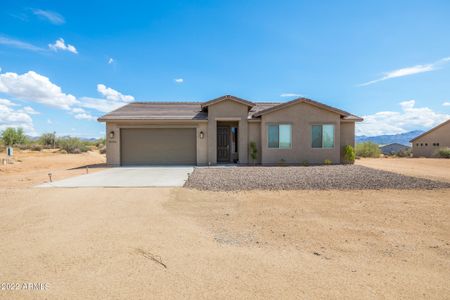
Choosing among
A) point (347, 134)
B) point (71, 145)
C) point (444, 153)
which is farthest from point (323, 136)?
point (71, 145)

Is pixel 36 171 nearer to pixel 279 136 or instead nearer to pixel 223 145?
pixel 223 145

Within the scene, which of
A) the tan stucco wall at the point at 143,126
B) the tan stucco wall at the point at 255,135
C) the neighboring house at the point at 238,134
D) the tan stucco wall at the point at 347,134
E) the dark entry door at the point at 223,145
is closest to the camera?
the neighboring house at the point at 238,134

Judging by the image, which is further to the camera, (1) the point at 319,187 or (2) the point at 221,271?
(1) the point at 319,187

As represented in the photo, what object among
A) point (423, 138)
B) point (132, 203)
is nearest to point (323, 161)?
point (132, 203)

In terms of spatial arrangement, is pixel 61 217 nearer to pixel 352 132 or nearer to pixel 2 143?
pixel 352 132

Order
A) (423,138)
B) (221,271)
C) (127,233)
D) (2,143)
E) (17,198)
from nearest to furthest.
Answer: (221,271)
(127,233)
(17,198)
(423,138)
(2,143)

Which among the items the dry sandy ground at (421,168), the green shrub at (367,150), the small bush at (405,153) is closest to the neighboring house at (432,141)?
the small bush at (405,153)

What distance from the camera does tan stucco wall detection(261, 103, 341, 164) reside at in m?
15.2

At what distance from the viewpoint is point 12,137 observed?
34969 millimetres

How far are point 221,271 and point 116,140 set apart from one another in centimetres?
1407

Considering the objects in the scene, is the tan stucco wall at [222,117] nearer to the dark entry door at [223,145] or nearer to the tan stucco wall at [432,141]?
the dark entry door at [223,145]

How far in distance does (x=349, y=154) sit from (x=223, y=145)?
7.94 meters

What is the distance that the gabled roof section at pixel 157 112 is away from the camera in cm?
1515

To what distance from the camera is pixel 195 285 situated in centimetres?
283
